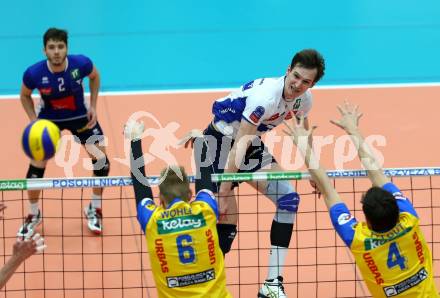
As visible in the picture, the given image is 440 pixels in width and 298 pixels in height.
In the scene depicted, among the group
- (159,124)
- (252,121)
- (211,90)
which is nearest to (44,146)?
(252,121)

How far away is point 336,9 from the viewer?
1648cm

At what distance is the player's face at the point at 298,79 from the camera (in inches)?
277

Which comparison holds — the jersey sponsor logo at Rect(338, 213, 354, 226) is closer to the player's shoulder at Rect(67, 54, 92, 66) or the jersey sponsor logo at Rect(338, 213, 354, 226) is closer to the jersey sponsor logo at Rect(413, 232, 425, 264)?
the jersey sponsor logo at Rect(413, 232, 425, 264)

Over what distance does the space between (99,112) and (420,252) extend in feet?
24.2

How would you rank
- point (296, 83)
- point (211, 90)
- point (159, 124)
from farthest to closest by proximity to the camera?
point (211, 90) < point (159, 124) < point (296, 83)

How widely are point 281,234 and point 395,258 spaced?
75.4 inches

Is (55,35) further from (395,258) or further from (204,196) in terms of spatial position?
(395,258)

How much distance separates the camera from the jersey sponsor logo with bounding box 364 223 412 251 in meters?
5.55

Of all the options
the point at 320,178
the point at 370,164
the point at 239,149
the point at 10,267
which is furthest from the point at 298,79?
the point at 10,267

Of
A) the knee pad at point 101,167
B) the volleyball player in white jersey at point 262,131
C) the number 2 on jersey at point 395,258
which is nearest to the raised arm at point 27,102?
the knee pad at point 101,167

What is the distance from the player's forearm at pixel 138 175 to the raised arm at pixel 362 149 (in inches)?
55.3

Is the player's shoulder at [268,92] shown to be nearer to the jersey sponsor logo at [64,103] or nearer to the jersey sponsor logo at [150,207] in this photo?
the jersey sponsor logo at [150,207]

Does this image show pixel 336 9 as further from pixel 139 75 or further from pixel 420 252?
pixel 420 252

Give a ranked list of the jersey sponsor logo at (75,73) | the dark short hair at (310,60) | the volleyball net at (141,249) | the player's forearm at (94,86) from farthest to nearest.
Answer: the player's forearm at (94,86) < the jersey sponsor logo at (75,73) < the volleyball net at (141,249) < the dark short hair at (310,60)
